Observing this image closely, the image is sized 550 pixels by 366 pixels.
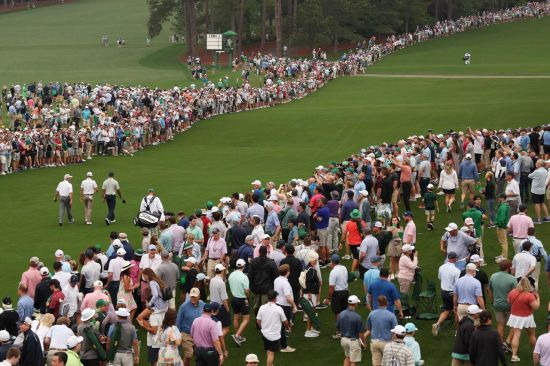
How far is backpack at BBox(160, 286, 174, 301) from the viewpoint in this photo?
1829 cm

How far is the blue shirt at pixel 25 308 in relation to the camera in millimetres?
18141

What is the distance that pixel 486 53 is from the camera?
8200cm

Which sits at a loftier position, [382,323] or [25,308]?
[382,323]

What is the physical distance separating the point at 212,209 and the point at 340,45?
222ft

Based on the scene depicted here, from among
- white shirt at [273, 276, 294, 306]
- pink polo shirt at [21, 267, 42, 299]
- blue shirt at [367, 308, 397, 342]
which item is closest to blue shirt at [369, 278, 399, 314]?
blue shirt at [367, 308, 397, 342]

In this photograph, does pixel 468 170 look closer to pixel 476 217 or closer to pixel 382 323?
pixel 476 217

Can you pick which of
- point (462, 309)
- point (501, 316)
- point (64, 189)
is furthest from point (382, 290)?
point (64, 189)

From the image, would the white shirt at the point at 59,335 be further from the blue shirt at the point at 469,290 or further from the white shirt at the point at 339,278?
the blue shirt at the point at 469,290

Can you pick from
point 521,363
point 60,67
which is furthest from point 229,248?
point 60,67

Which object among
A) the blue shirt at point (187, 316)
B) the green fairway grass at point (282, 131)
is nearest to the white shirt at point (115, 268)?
the green fairway grass at point (282, 131)

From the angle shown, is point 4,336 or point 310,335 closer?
point 4,336

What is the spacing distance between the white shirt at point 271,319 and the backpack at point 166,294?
1.79 meters

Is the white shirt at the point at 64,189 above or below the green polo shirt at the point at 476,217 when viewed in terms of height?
below

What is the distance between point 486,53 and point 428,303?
64.3 m
